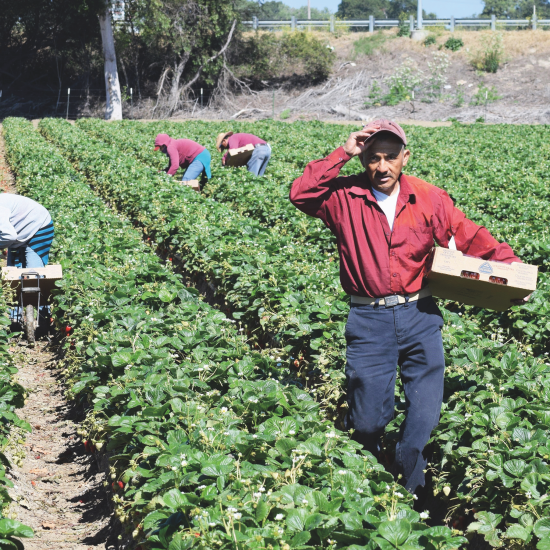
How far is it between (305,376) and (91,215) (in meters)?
5.37

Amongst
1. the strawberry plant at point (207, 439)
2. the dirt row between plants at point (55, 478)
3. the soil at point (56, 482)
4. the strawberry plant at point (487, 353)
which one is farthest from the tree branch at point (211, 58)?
the soil at point (56, 482)

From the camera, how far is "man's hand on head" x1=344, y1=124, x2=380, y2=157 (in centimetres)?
358

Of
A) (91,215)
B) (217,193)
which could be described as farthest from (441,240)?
(217,193)

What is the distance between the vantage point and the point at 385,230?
3.66 meters

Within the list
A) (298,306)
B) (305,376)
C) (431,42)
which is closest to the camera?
(305,376)

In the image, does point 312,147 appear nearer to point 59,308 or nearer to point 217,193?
point 217,193

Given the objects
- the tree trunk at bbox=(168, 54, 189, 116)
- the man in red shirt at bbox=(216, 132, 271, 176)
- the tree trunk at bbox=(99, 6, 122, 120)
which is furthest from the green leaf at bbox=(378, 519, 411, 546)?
the tree trunk at bbox=(168, 54, 189, 116)

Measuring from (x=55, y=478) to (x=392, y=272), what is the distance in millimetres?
2802

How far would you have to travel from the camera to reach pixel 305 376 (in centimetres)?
514

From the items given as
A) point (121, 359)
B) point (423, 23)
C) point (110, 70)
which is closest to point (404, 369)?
point (121, 359)

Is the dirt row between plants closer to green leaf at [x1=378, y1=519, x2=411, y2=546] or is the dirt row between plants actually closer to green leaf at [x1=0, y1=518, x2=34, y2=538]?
green leaf at [x1=0, y1=518, x2=34, y2=538]

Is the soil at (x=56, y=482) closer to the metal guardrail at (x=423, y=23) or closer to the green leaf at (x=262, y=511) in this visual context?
the green leaf at (x=262, y=511)

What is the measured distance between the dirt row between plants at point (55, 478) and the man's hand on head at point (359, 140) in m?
2.50

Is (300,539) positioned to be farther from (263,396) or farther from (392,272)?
(392,272)
